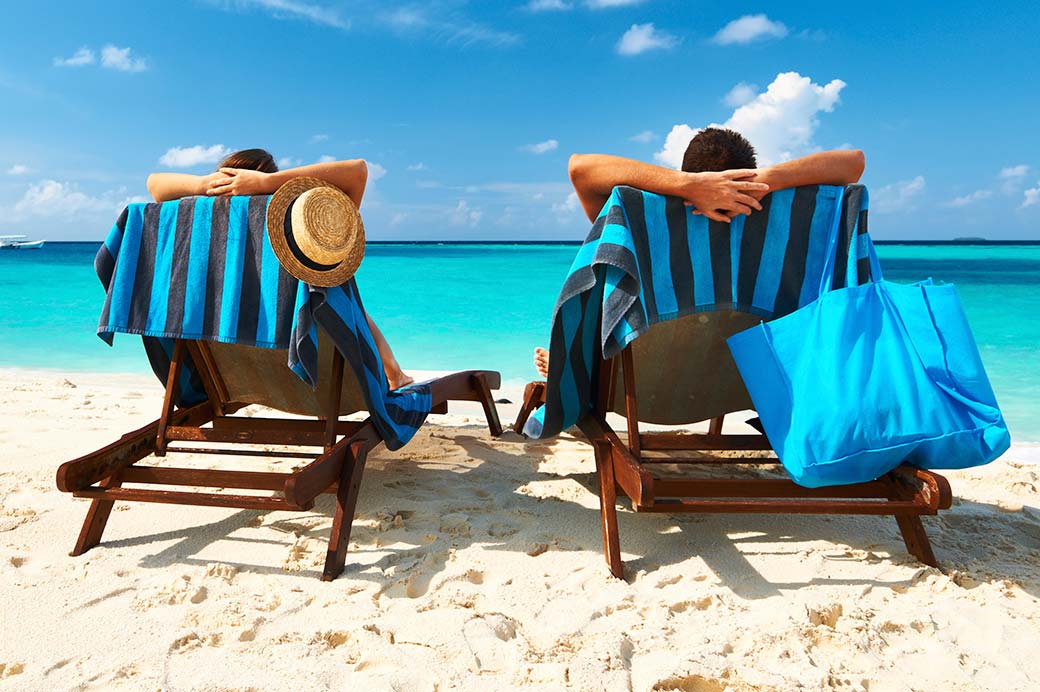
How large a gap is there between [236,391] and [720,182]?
6.87 ft

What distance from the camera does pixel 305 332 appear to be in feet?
7.54

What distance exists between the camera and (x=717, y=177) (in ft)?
7.46

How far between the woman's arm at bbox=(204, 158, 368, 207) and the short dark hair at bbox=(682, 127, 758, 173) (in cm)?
116

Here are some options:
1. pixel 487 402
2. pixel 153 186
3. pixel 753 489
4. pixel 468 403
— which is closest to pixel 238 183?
pixel 153 186

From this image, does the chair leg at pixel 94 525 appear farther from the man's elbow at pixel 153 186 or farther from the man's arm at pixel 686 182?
the man's arm at pixel 686 182

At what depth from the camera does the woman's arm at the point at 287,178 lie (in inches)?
94.4

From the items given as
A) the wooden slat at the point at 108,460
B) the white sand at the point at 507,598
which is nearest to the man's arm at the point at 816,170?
the white sand at the point at 507,598

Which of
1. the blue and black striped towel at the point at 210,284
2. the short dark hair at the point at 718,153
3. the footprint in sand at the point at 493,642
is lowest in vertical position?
the footprint in sand at the point at 493,642

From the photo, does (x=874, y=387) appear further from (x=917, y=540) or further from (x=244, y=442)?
(x=244, y=442)

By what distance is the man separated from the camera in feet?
7.47

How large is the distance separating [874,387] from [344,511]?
1.63m

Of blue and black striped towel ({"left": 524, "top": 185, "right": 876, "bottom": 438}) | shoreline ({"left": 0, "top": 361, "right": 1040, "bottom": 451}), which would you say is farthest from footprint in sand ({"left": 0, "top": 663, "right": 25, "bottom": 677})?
shoreline ({"left": 0, "top": 361, "right": 1040, "bottom": 451})

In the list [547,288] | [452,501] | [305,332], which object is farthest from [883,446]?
[547,288]

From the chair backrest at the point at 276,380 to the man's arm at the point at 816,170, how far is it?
1649mm
